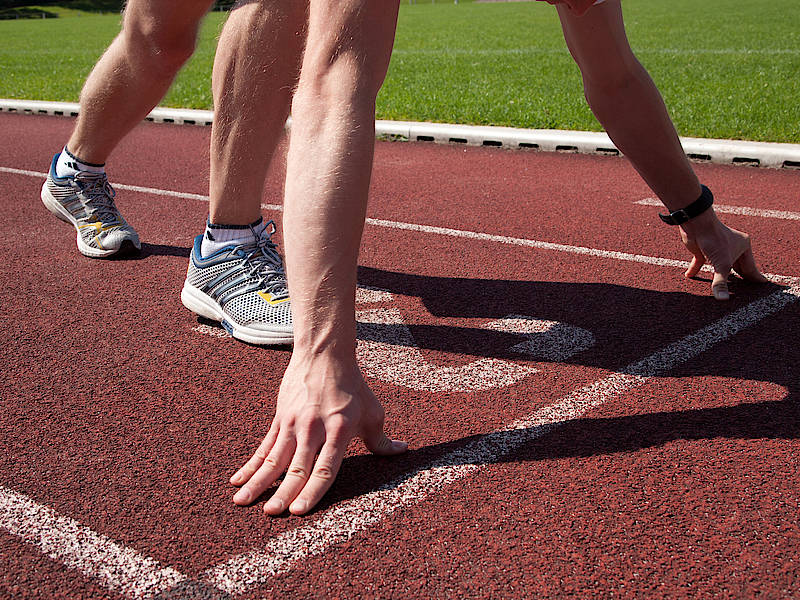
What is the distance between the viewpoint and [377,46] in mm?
2154

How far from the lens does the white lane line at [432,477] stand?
1.83 metres

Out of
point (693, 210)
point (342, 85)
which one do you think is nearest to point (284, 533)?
point (342, 85)

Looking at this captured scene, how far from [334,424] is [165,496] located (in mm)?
455

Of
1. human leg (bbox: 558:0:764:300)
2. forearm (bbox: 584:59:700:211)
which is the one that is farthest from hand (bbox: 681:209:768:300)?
forearm (bbox: 584:59:700:211)

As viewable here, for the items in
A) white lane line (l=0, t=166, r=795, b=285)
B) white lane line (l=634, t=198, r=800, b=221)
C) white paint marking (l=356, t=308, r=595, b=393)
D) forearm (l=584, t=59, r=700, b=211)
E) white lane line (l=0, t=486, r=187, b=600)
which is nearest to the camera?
white lane line (l=0, t=486, r=187, b=600)

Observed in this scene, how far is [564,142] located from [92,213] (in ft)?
14.1

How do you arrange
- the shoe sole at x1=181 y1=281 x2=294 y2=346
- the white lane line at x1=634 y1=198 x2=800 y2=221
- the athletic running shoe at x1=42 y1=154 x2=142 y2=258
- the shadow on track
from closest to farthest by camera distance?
the shadow on track < the shoe sole at x1=181 y1=281 x2=294 y2=346 < the athletic running shoe at x1=42 y1=154 x2=142 y2=258 < the white lane line at x1=634 y1=198 x2=800 y2=221

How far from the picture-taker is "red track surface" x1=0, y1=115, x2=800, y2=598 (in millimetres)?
1829

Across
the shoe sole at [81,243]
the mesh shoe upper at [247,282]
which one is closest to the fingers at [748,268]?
the mesh shoe upper at [247,282]

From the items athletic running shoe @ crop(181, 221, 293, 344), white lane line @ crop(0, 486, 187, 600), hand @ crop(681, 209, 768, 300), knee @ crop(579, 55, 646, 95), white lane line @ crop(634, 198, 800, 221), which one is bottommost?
white lane line @ crop(634, 198, 800, 221)

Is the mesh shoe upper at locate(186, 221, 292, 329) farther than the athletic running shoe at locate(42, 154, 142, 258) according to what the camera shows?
No

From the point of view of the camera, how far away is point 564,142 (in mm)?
7273

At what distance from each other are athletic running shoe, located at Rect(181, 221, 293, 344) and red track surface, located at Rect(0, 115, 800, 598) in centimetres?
9

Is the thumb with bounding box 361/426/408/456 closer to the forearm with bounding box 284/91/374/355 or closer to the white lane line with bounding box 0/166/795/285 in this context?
the forearm with bounding box 284/91/374/355
